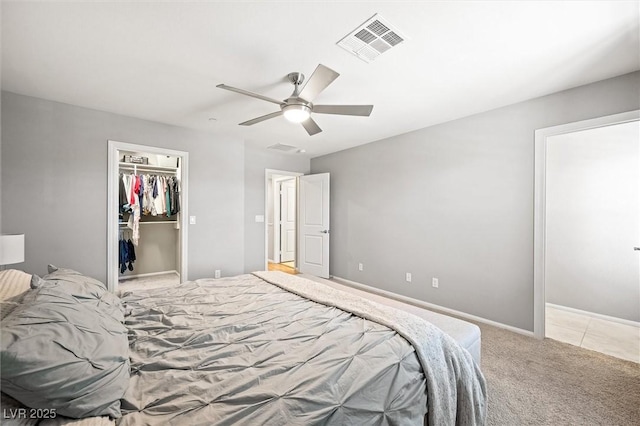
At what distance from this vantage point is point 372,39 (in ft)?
6.31

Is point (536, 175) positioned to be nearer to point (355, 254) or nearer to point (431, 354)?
point (431, 354)

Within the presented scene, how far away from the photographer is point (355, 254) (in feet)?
15.9

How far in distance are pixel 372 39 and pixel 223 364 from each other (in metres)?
2.14

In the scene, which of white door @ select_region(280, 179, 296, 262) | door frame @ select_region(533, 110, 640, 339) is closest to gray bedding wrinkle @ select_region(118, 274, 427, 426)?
door frame @ select_region(533, 110, 640, 339)

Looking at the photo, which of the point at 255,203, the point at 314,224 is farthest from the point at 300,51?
the point at 314,224

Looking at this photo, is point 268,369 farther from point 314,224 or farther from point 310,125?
point 314,224

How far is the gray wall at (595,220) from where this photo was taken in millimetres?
3215

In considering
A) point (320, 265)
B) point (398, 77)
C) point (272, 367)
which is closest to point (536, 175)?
point (398, 77)

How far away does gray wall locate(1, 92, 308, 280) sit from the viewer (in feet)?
9.14

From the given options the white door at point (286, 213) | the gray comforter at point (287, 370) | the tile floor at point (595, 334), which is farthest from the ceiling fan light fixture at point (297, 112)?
the white door at point (286, 213)

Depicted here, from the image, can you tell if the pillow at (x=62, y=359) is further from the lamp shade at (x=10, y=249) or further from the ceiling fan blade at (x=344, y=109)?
the ceiling fan blade at (x=344, y=109)

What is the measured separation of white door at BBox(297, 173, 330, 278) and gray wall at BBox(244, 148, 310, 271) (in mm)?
855

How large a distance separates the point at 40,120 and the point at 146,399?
3.38 meters

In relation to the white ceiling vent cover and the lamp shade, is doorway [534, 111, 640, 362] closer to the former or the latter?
the white ceiling vent cover
